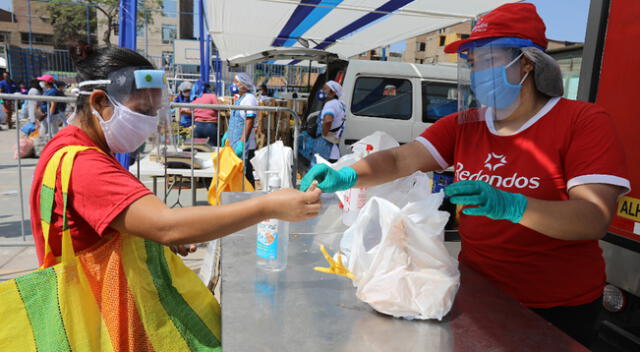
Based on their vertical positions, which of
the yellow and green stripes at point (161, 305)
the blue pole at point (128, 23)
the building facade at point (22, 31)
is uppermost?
the building facade at point (22, 31)

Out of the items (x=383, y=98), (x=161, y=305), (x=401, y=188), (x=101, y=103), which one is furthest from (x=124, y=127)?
(x=383, y=98)

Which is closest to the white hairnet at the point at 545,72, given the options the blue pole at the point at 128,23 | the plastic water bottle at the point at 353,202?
the plastic water bottle at the point at 353,202

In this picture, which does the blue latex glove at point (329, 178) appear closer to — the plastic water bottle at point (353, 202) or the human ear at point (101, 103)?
the plastic water bottle at point (353, 202)

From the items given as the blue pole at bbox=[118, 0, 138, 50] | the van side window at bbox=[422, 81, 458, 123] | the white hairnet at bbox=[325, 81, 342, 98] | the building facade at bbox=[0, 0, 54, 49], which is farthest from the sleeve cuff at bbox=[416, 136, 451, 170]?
the building facade at bbox=[0, 0, 54, 49]

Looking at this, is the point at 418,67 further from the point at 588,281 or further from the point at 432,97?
the point at 588,281

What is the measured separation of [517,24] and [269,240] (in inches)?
47.7

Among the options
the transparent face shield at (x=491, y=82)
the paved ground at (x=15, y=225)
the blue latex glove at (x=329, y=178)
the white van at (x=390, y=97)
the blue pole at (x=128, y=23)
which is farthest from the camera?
the white van at (x=390, y=97)

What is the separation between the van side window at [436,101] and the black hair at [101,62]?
19.1ft

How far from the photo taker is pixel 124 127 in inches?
61.1

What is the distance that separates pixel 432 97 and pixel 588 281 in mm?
5783

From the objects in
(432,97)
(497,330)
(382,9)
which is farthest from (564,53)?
(497,330)

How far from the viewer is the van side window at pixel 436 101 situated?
22.7 ft

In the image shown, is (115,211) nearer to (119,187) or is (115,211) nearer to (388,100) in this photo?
(119,187)

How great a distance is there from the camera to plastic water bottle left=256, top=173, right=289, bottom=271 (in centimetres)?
168
